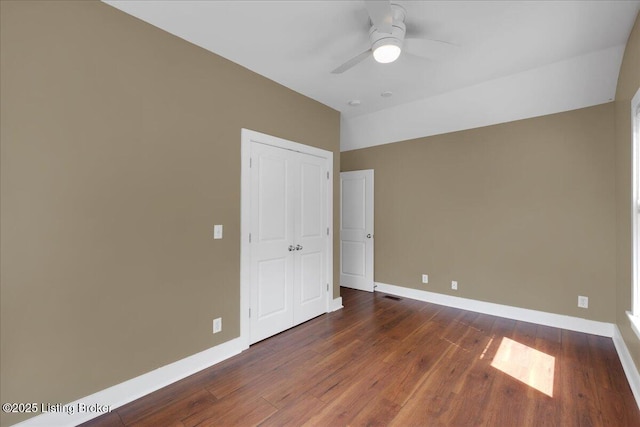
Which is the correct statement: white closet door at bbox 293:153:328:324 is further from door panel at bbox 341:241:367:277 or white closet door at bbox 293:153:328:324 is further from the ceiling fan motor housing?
the ceiling fan motor housing

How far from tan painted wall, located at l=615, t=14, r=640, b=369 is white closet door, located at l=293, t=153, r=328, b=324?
285cm

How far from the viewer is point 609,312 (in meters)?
2.91

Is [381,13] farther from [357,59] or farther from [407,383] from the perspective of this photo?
[407,383]

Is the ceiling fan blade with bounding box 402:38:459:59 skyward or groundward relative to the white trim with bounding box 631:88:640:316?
skyward

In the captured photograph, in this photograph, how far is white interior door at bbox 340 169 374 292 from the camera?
4.73 meters

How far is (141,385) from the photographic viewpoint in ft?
6.72

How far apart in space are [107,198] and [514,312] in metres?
4.47

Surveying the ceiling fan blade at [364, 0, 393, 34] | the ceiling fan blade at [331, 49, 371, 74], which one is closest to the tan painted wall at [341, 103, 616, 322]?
the ceiling fan blade at [331, 49, 371, 74]

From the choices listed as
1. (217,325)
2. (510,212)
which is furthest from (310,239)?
(510,212)

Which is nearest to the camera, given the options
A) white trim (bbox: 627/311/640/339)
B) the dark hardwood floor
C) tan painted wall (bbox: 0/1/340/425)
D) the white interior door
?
tan painted wall (bbox: 0/1/340/425)

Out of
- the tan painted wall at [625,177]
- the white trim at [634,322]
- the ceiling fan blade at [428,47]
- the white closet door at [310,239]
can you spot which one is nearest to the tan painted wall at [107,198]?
the white closet door at [310,239]

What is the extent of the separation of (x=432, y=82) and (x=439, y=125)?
896 mm

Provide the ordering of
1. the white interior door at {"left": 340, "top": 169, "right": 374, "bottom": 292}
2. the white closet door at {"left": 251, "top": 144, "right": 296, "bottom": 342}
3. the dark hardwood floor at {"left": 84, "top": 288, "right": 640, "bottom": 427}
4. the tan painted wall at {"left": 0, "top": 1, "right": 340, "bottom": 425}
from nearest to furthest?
the tan painted wall at {"left": 0, "top": 1, "right": 340, "bottom": 425}, the dark hardwood floor at {"left": 84, "top": 288, "right": 640, "bottom": 427}, the white closet door at {"left": 251, "top": 144, "right": 296, "bottom": 342}, the white interior door at {"left": 340, "top": 169, "right": 374, "bottom": 292}

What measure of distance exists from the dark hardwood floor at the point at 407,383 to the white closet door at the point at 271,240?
0.25 m
